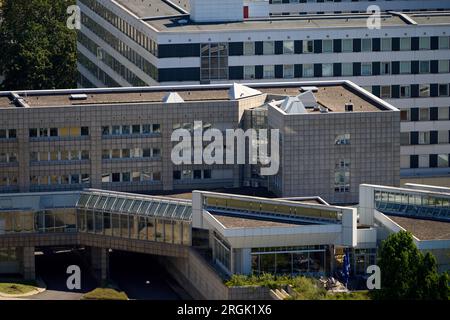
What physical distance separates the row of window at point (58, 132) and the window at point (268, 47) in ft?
98.4

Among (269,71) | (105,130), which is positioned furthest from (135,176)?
(269,71)

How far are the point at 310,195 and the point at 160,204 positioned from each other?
11.8 meters

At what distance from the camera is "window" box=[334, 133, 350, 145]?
167 metres

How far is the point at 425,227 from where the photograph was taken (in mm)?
153375

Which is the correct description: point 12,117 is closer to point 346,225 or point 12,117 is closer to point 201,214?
point 201,214

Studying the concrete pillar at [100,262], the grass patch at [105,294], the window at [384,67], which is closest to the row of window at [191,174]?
the concrete pillar at [100,262]

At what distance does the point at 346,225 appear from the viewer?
15288 centimetres

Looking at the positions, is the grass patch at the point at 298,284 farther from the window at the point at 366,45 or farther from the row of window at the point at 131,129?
the window at the point at 366,45

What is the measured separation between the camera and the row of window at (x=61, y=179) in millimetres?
172375

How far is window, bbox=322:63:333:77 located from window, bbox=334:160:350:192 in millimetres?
31507

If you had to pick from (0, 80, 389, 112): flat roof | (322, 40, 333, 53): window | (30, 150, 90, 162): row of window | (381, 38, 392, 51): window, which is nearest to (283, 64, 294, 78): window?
(322, 40, 333, 53): window

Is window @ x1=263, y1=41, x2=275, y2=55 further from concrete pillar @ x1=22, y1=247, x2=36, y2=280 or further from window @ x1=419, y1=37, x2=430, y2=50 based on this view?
concrete pillar @ x1=22, y1=247, x2=36, y2=280

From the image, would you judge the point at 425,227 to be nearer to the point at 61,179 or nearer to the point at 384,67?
the point at 61,179
